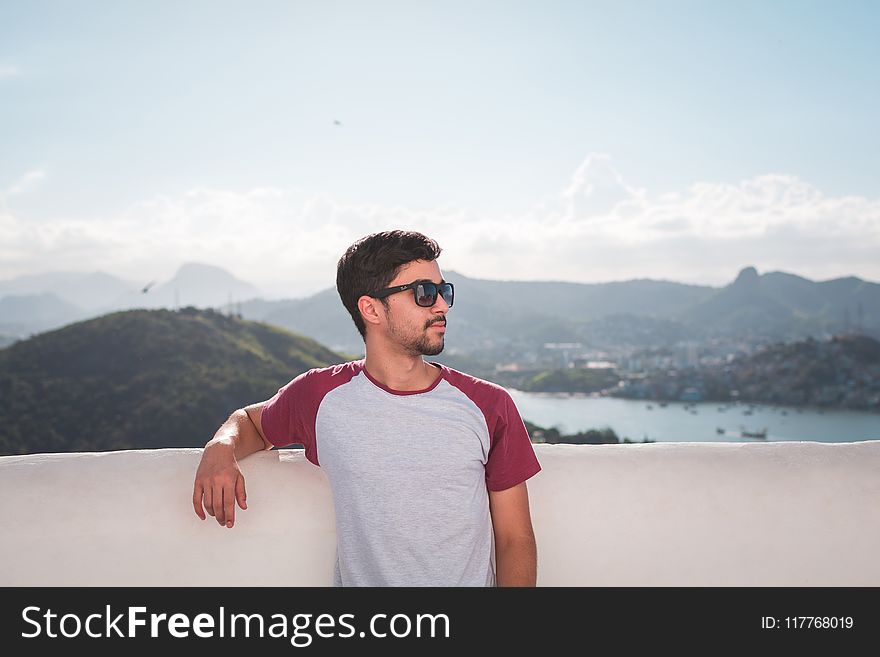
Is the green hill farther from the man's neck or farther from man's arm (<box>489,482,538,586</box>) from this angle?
man's arm (<box>489,482,538,586</box>)

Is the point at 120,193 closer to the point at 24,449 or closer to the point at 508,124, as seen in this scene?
the point at 24,449

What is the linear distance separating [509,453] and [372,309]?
41cm

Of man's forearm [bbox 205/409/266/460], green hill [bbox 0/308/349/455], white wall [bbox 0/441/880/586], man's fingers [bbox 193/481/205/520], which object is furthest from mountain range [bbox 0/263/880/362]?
man's fingers [bbox 193/481/205/520]

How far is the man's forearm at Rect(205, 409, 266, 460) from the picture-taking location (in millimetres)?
1469

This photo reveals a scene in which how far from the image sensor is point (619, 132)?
49125 millimetres

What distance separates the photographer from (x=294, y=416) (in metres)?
1.50

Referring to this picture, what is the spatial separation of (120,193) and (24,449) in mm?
26112

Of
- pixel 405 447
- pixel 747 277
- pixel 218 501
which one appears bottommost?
pixel 218 501

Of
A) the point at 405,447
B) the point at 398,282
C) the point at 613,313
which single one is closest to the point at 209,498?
the point at 405,447

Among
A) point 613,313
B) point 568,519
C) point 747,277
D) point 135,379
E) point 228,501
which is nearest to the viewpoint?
point 228,501

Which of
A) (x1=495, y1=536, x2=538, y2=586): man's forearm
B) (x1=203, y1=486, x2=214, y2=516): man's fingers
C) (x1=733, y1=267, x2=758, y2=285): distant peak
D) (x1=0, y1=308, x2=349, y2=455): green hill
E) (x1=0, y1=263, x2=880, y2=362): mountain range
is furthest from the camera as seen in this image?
(x1=733, y1=267, x2=758, y2=285): distant peak


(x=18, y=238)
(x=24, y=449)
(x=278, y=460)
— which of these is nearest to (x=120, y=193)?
(x=18, y=238)

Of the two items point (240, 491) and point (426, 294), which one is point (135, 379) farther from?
point (426, 294)

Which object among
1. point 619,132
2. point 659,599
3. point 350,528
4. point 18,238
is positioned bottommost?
point 659,599
